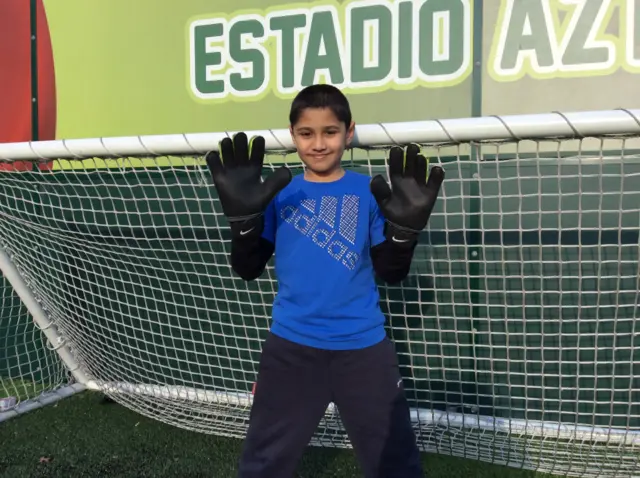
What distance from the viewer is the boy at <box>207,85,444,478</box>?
1.27 meters

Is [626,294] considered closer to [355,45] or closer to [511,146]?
[511,146]

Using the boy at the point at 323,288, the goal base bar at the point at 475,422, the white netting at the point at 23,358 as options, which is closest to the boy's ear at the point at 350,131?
the boy at the point at 323,288

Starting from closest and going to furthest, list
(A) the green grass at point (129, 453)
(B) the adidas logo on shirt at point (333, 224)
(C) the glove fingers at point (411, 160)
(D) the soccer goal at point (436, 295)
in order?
(C) the glove fingers at point (411, 160) < (B) the adidas logo on shirt at point (333, 224) < (D) the soccer goal at point (436, 295) < (A) the green grass at point (129, 453)

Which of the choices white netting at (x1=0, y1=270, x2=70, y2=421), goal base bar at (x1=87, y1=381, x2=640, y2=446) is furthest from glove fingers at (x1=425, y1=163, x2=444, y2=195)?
white netting at (x1=0, y1=270, x2=70, y2=421)

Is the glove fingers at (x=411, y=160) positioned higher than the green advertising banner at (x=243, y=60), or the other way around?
the green advertising banner at (x=243, y=60)

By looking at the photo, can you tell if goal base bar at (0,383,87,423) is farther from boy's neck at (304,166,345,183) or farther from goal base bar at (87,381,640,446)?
boy's neck at (304,166,345,183)

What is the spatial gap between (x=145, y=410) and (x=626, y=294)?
201 cm

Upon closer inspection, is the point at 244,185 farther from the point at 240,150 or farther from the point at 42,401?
the point at 42,401

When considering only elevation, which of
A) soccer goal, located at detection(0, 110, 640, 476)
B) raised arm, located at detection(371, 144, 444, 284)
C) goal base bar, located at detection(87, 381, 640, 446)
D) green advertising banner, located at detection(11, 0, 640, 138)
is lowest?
goal base bar, located at detection(87, 381, 640, 446)

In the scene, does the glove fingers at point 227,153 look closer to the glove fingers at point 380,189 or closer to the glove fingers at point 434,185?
the glove fingers at point 380,189

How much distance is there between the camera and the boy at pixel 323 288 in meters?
1.27

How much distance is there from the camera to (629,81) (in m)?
1.86

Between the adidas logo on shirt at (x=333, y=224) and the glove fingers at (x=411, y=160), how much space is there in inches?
6.3

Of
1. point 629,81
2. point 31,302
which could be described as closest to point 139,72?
point 31,302
